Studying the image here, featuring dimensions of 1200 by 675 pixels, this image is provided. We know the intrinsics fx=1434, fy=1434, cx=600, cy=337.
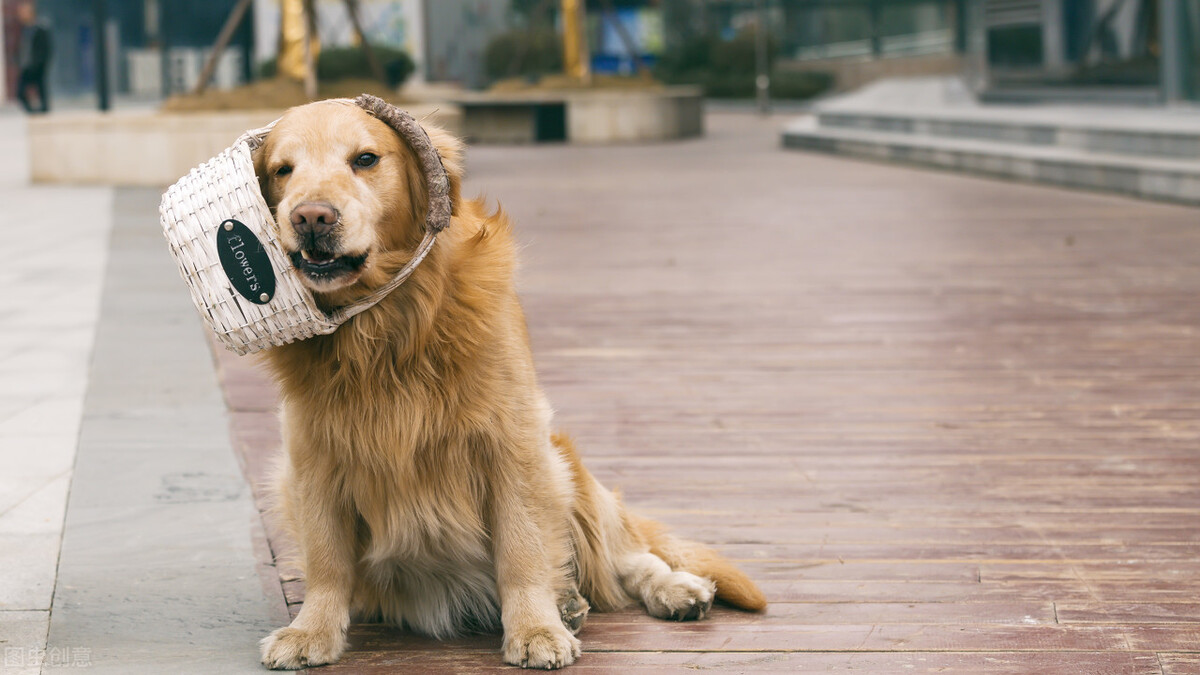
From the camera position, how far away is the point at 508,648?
3.20 metres

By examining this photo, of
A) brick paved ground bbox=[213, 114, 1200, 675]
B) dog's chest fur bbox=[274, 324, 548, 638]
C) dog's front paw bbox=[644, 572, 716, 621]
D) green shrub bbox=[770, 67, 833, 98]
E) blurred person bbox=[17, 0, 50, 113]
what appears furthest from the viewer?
green shrub bbox=[770, 67, 833, 98]

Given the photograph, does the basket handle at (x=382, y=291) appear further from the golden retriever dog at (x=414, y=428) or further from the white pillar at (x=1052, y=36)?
the white pillar at (x=1052, y=36)

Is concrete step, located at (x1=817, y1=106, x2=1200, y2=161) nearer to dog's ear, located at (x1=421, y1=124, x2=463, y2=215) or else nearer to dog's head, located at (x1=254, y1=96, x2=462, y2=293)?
dog's ear, located at (x1=421, y1=124, x2=463, y2=215)

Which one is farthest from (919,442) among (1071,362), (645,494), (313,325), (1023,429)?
(313,325)

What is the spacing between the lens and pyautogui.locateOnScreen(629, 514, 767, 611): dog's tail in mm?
3477

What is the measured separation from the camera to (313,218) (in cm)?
282

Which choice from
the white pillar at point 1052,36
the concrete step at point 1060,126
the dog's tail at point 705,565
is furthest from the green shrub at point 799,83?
the dog's tail at point 705,565

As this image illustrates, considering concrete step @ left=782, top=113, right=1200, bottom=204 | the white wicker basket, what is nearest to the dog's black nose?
the white wicker basket

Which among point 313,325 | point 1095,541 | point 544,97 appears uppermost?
point 544,97

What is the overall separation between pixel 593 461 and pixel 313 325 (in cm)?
217

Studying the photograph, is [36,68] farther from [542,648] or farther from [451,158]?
[542,648]

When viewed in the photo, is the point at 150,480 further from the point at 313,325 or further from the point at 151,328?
the point at 151,328

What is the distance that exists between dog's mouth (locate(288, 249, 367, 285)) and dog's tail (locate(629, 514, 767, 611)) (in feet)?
3.65

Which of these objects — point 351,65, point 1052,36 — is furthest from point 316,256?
point 1052,36
